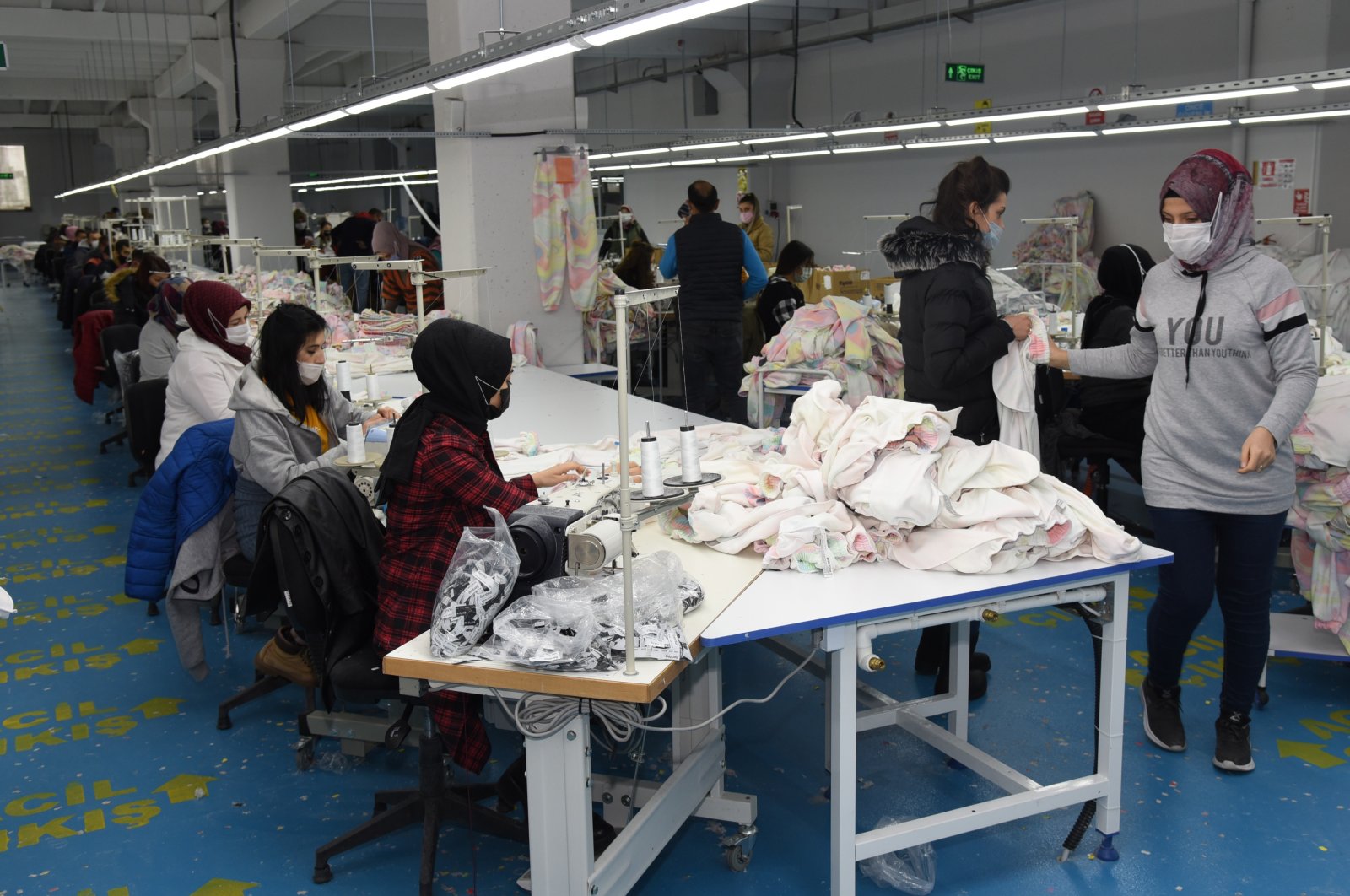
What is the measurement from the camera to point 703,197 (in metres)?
6.01

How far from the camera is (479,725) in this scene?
8.66 ft

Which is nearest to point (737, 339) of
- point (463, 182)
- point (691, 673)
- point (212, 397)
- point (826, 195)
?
point (463, 182)

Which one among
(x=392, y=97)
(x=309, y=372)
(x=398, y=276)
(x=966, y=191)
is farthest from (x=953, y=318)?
(x=398, y=276)

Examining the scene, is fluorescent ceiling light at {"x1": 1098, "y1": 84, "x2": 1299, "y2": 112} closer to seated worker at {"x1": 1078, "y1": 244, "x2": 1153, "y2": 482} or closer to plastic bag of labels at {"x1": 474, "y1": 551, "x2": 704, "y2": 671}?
seated worker at {"x1": 1078, "y1": 244, "x2": 1153, "y2": 482}

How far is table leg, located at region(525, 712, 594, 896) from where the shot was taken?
7.03 feet

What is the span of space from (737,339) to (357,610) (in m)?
3.83

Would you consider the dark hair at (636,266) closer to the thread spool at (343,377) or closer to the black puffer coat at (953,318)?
the thread spool at (343,377)

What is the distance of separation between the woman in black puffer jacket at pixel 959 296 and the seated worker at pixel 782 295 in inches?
124

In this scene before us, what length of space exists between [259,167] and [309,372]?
10.6m

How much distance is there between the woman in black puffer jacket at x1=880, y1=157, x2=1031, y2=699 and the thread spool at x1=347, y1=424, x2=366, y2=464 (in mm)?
1709

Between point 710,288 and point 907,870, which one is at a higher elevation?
point 710,288

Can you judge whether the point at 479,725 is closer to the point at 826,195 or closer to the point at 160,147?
the point at 826,195

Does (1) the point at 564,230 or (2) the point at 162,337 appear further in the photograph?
(1) the point at 564,230

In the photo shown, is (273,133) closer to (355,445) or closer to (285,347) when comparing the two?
(285,347)
